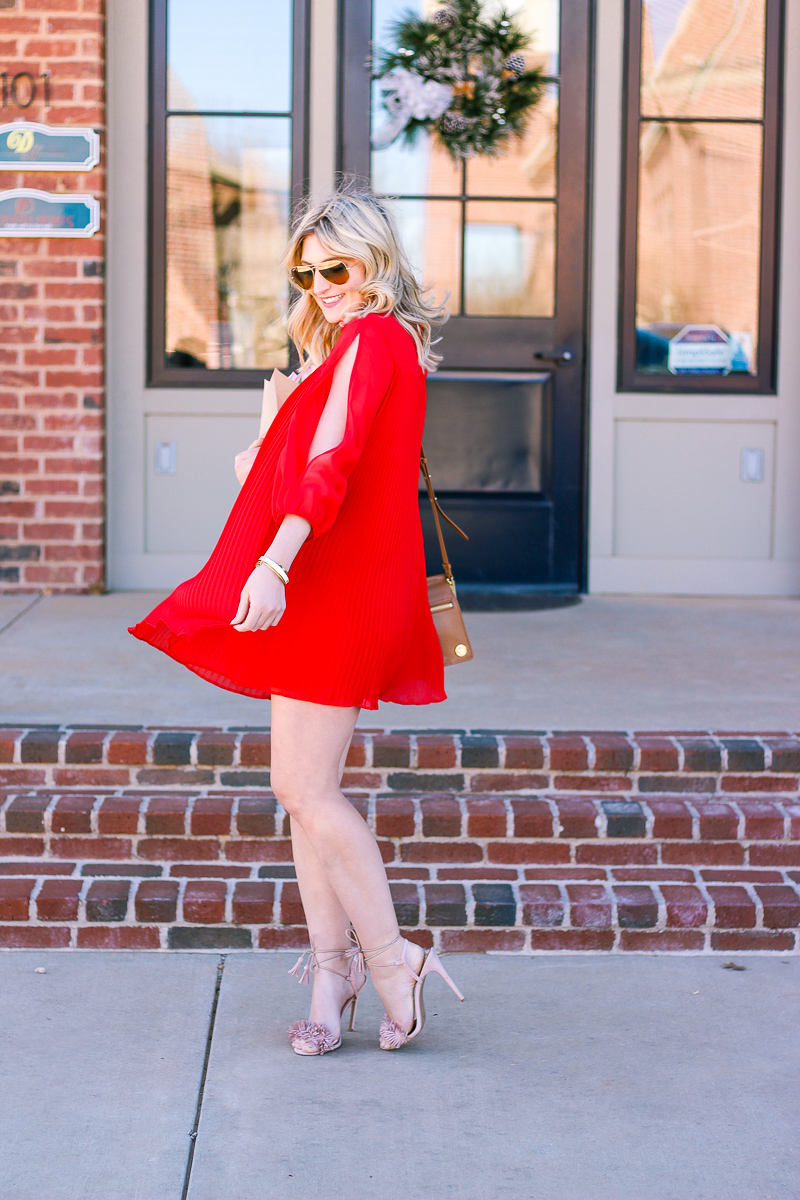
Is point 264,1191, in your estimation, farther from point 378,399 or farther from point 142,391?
point 142,391

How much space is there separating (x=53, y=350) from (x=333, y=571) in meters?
3.50

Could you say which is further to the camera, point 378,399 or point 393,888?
point 393,888

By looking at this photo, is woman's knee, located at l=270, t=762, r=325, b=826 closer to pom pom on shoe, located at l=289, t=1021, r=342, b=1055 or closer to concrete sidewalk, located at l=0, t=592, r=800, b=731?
pom pom on shoe, located at l=289, t=1021, r=342, b=1055

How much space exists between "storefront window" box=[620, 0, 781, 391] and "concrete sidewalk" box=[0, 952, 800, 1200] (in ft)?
11.0

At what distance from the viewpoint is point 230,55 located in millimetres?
5492

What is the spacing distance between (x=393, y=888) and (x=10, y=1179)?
4.09 feet

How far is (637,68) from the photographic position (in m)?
5.48

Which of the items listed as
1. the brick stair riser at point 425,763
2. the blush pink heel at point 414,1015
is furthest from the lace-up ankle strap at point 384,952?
the brick stair riser at point 425,763

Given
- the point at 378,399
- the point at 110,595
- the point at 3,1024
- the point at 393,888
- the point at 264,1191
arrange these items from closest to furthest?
the point at 264,1191 → the point at 378,399 → the point at 3,1024 → the point at 393,888 → the point at 110,595

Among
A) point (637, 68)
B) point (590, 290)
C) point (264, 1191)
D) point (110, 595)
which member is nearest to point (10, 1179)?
point (264, 1191)

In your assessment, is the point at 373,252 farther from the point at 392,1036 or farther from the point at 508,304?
the point at 508,304

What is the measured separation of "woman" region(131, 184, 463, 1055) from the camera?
2.21 metres

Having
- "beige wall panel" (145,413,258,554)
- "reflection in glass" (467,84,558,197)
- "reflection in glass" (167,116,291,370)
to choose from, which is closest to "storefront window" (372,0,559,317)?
"reflection in glass" (467,84,558,197)

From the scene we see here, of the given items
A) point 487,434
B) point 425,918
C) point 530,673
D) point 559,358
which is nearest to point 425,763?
point 425,918
